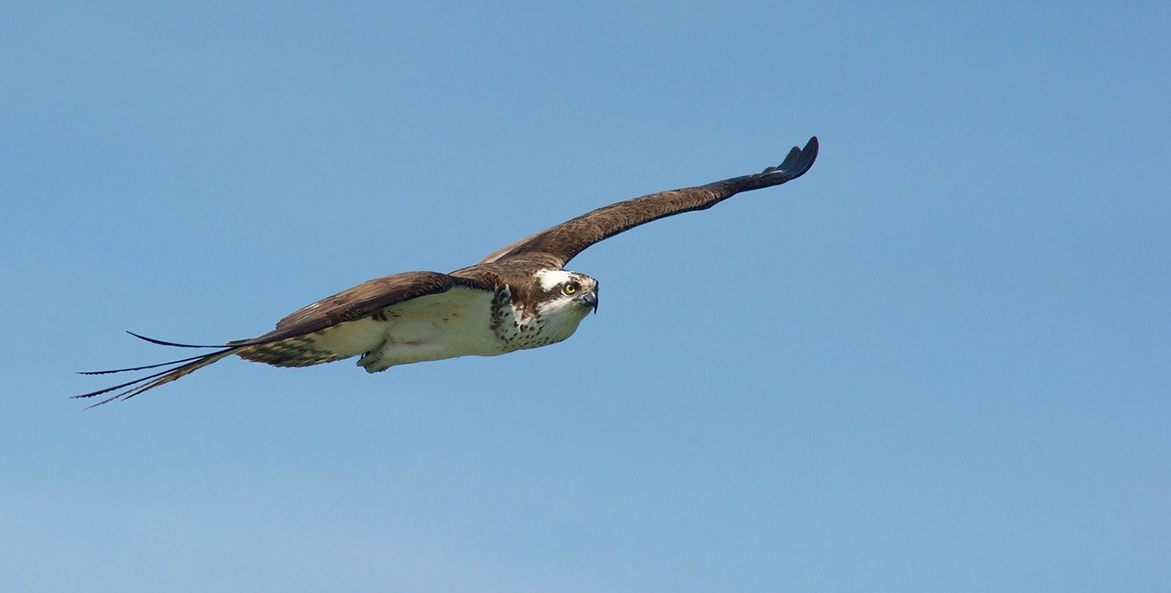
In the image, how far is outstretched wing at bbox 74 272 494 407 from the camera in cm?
1069

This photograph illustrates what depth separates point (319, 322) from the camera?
1136cm

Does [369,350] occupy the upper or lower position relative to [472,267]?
lower

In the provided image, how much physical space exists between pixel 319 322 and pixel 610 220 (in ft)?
20.4

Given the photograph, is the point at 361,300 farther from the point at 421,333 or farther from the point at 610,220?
the point at 610,220

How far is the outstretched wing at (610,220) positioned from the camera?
53.1 feet

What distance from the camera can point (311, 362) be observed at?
43.2ft

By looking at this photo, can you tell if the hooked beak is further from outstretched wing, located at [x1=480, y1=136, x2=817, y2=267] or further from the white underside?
outstretched wing, located at [x1=480, y1=136, x2=817, y2=267]

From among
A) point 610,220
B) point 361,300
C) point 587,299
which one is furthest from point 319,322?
point 610,220

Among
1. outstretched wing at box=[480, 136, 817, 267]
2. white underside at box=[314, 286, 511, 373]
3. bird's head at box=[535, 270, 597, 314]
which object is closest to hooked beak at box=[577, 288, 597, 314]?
bird's head at box=[535, 270, 597, 314]

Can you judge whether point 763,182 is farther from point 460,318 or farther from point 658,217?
point 460,318

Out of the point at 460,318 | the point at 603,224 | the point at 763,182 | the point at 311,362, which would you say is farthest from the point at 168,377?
the point at 763,182

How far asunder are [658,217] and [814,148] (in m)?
4.21

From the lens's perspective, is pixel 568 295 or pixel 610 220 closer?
pixel 568 295

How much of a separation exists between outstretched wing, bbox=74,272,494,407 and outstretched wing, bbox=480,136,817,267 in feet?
8.91
